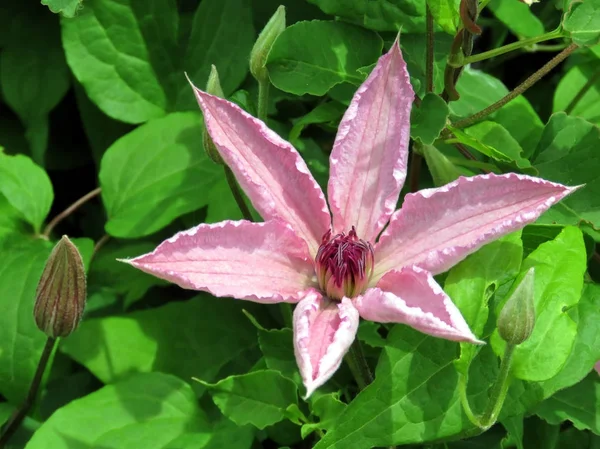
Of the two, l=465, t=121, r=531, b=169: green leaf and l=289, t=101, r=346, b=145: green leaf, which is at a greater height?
l=289, t=101, r=346, b=145: green leaf

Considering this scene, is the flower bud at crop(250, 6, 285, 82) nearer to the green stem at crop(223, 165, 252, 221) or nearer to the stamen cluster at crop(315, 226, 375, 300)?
the green stem at crop(223, 165, 252, 221)

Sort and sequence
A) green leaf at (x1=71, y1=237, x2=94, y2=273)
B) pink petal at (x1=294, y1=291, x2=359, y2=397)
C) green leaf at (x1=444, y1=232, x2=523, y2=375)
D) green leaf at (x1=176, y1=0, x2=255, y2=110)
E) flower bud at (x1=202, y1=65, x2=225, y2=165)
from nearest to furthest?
pink petal at (x1=294, y1=291, x2=359, y2=397) → green leaf at (x1=444, y1=232, x2=523, y2=375) → flower bud at (x1=202, y1=65, x2=225, y2=165) → green leaf at (x1=71, y1=237, x2=94, y2=273) → green leaf at (x1=176, y1=0, x2=255, y2=110)

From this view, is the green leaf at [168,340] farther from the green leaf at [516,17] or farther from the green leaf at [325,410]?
the green leaf at [516,17]

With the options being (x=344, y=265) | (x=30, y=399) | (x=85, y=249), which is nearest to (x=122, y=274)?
(x=85, y=249)

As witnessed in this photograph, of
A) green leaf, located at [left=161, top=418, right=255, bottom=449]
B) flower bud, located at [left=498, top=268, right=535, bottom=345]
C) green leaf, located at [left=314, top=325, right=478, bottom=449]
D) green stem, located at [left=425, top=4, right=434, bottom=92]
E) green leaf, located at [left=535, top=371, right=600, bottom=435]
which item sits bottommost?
green leaf, located at [left=161, top=418, right=255, bottom=449]

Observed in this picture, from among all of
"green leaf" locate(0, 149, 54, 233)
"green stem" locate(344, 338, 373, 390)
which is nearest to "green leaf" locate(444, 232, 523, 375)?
"green stem" locate(344, 338, 373, 390)

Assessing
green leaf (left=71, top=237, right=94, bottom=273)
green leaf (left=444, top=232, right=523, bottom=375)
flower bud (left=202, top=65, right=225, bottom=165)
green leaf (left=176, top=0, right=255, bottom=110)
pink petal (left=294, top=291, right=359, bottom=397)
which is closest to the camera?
pink petal (left=294, top=291, right=359, bottom=397)

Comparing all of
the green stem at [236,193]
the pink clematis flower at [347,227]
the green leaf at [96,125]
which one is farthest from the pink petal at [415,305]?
the green leaf at [96,125]

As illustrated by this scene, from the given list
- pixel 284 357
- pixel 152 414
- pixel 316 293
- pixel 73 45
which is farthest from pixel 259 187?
pixel 73 45
